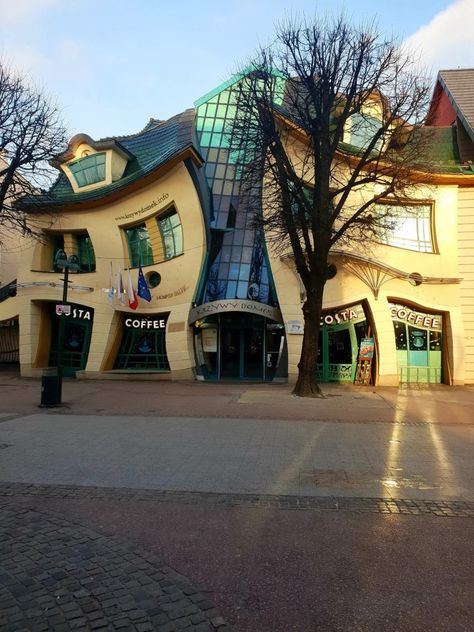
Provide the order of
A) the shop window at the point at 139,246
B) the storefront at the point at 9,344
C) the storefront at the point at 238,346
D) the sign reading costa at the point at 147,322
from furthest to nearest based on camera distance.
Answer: the storefront at the point at 9,344
the shop window at the point at 139,246
the sign reading costa at the point at 147,322
the storefront at the point at 238,346

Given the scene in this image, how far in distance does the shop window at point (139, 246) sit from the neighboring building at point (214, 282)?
63 mm

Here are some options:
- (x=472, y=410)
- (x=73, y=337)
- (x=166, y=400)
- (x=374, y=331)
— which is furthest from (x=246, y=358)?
(x=472, y=410)

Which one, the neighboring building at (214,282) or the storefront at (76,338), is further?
the storefront at (76,338)

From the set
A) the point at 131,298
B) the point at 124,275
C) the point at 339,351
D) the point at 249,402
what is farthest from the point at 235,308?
the point at 249,402

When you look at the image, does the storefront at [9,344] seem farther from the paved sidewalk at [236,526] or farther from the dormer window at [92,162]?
the paved sidewalk at [236,526]

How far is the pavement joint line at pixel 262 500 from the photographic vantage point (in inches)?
213

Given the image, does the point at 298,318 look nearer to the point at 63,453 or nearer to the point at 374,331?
Answer: the point at 374,331

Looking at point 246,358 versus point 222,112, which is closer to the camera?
point 246,358

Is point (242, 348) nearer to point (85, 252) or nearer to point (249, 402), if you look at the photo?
point (249, 402)

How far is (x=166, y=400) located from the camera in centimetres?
1473

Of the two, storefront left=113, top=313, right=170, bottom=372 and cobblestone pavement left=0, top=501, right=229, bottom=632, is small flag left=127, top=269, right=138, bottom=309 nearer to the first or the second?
storefront left=113, top=313, right=170, bottom=372

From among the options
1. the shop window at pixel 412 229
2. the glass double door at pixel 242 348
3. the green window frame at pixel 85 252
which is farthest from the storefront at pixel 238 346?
the green window frame at pixel 85 252

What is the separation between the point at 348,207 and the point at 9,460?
17.2 m

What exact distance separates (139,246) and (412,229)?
42.8 feet
